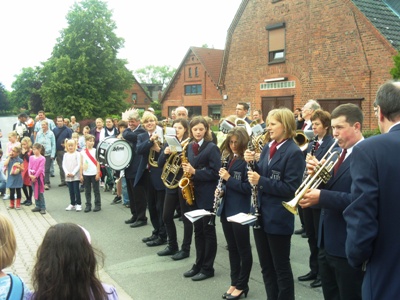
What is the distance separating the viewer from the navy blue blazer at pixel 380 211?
8.43 ft

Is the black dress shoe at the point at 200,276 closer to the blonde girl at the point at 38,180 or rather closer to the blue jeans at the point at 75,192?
the blue jeans at the point at 75,192

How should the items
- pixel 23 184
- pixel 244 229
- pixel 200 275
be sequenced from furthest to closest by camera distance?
1. pixel 23 184
2. pixel 200 275
3. pixel 244 229

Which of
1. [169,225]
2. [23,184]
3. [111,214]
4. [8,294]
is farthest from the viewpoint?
[23,184]

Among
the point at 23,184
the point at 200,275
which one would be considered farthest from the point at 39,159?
the point at 200,275

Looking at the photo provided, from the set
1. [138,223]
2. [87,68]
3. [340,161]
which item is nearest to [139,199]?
[138,223]

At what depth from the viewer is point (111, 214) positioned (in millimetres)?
9367

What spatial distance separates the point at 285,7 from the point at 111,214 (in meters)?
15.0

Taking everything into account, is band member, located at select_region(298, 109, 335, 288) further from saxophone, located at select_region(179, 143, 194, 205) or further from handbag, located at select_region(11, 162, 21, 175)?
handbag, located at select_region(11, 162, 21, 175)

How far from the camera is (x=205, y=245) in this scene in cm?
564

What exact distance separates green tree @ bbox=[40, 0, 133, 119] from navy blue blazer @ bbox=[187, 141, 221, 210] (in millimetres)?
38905

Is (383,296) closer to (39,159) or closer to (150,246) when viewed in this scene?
(150,246)

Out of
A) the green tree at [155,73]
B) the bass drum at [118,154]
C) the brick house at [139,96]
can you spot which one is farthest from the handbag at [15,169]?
the green tree at [155,73]

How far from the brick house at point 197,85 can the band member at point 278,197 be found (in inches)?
1463

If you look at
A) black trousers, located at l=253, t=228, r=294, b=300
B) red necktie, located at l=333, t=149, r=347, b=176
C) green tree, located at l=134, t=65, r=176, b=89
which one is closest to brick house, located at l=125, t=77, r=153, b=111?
green tree, located at l=134, t=65, r=176, b=89
